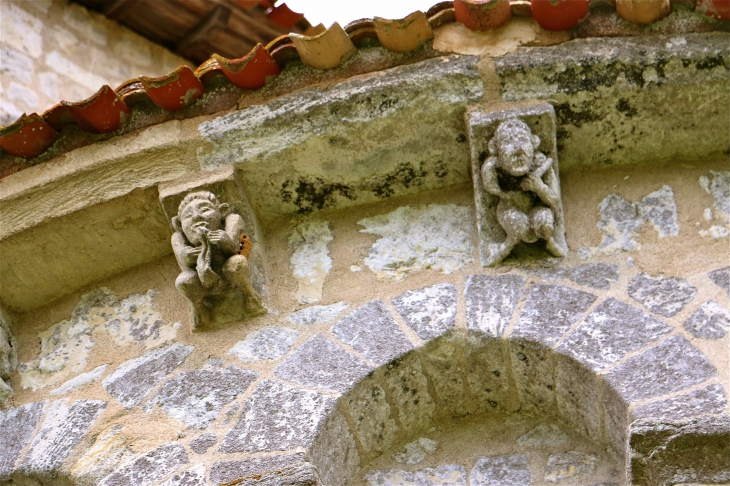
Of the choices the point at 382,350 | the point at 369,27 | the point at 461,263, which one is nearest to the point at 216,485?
the point at 382,350

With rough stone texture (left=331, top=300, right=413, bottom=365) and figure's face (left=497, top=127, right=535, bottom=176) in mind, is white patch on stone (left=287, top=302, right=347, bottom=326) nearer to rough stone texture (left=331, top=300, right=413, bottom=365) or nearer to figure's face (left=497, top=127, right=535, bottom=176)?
rough stone texture (left=331, top=300, right=413, bottom=365)

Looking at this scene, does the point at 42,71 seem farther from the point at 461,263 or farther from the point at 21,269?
the point at 461,263

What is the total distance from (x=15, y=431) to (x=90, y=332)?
47 cm

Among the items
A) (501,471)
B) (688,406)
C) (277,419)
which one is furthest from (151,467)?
(688,406)

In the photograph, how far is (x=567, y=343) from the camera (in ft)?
10.5

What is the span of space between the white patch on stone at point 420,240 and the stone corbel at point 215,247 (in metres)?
0.44

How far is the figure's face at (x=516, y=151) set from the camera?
3422mm

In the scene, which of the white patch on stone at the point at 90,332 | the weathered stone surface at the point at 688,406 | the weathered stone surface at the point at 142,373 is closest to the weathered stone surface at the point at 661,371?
the weathered stone surface at the point at 688,406

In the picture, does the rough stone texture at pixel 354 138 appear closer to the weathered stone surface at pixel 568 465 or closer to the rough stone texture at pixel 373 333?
the rough stone texture at pixel 373 333

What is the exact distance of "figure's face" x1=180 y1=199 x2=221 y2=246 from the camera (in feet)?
11.5

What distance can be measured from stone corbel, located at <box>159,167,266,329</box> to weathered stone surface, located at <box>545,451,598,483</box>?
3.74 ft

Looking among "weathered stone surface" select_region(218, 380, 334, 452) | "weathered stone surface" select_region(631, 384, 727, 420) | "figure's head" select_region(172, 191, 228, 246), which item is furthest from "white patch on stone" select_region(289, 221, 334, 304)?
"weathered stone surface" select_region(631, 384, 727, 420)

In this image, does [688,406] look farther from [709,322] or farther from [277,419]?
[277,419]

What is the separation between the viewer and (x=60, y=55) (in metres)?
5.79
